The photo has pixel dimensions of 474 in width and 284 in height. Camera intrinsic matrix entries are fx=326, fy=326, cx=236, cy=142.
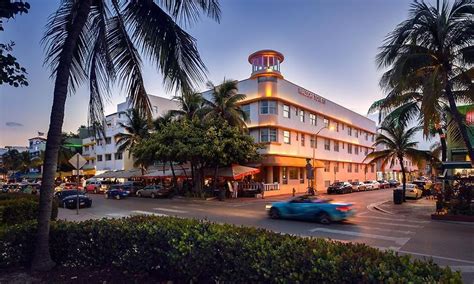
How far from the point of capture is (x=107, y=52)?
6586 mm

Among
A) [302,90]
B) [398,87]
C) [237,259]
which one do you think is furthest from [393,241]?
[302,90]

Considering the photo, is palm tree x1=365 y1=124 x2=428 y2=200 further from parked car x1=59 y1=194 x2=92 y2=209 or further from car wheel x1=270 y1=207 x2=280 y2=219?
parked car x1=59 y1=194 x2=92 y2=209

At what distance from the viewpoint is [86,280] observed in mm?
5152

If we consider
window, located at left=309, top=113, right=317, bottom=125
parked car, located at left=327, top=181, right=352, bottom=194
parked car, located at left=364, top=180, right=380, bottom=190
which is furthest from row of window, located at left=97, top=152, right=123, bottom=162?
parked car, located at left=364, top=180, right=380, bottom=190

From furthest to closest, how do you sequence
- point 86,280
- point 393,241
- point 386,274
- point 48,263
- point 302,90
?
point 302,90 → point 393,241 → point 48,263 → point 86,280 → point 386,274

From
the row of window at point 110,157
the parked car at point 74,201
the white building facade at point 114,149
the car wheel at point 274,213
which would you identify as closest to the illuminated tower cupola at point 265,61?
the white building facade at point 114,149

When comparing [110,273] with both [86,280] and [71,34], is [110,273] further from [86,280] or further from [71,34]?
[71,34]

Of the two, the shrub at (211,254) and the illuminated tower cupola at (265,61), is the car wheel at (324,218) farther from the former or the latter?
the illuminated tower cupola at (265,61)

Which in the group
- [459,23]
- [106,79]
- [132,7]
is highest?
[459,23]

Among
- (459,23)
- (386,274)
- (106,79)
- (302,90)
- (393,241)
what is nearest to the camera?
(386,274)

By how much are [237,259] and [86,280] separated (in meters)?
2.62

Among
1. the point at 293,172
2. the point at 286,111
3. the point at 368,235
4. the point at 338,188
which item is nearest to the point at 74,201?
the point at 368,235

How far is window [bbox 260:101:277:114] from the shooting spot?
116 ft

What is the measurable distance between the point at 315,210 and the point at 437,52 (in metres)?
9.78
